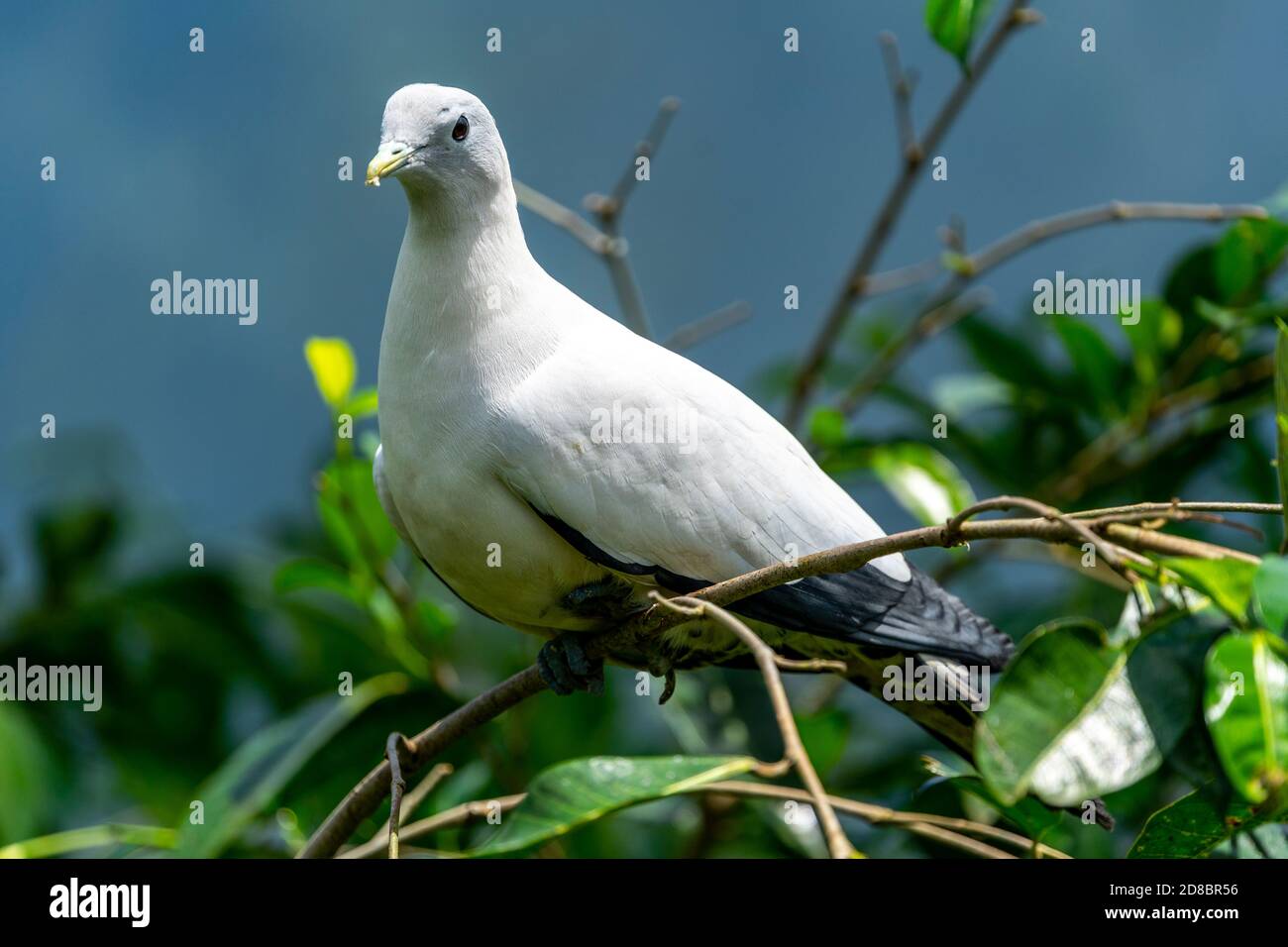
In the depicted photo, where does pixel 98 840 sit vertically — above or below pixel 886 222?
below

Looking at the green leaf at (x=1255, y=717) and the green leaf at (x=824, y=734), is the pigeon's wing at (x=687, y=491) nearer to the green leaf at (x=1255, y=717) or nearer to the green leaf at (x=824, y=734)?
the green leaf at (x=824, y=734)

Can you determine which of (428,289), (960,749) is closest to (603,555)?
(428,289)

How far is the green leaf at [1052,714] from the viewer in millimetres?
969

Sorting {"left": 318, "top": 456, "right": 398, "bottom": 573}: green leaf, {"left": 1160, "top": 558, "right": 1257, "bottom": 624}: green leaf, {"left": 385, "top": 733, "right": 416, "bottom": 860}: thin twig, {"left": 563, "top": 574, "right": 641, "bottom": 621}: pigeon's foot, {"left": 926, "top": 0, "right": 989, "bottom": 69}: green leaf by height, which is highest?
{"left": 926, "top": 0, "right": 989, "bottom": 69}: green leaf

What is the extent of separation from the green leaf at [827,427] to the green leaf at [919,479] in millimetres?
100

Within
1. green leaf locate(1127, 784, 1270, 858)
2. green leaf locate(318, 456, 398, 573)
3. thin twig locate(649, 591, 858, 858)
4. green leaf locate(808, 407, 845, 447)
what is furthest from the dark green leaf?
green leaf locate(1127, 784, 1270, 858)

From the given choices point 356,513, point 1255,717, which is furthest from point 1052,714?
point 356,513

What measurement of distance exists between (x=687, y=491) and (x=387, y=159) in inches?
21.8

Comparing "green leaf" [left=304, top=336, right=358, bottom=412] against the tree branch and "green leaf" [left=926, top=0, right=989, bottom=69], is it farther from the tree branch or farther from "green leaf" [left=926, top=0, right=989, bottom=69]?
"green leaf" [left=926, top=0, right=989, bottom=69]

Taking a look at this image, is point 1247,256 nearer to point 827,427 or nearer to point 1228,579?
point 827,427

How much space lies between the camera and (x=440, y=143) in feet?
5.42

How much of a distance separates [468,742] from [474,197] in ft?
3.79

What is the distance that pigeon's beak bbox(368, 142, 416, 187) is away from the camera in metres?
1.54

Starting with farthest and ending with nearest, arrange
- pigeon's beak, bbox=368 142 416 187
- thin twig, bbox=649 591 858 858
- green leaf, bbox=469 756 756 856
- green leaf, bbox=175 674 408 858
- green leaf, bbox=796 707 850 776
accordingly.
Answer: green leaf, bbox=796 707 850 776 → green leaf, bbox=175 674 408 858 → pigeon's beak, bbox=368 142 416 187 → green leaf, bbox=469 756 756 856 → thin twig, bbox=649 591 858 858
